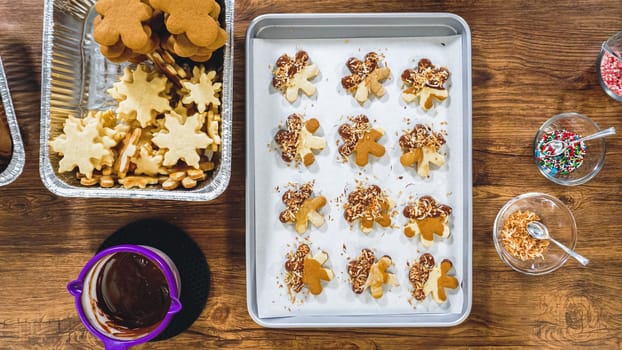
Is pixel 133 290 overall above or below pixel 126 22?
below

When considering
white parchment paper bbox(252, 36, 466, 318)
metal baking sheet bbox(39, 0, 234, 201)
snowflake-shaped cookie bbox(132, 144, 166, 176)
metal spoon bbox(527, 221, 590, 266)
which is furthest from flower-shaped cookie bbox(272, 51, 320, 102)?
metal spoon bbox(527, 221, 590, 266)

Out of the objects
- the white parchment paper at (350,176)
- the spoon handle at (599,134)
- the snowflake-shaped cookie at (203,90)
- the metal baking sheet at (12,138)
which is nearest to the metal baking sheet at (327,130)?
the white parchment paper at (350,176)

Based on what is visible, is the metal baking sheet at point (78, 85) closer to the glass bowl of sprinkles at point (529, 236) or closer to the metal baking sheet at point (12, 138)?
the metal baking sheet at point (12, 138)

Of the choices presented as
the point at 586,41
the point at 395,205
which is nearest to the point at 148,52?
the point at 395,205

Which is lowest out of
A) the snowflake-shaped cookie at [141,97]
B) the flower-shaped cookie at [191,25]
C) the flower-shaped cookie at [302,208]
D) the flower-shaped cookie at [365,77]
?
the flower-shaped cookie at [302,208]

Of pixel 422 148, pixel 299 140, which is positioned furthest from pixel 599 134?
pixel 299 140

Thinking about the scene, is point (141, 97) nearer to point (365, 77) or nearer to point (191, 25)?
point (191, 25)
